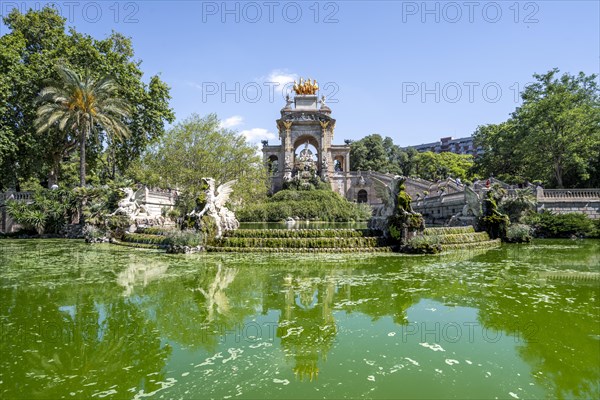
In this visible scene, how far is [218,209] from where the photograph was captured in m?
16.5

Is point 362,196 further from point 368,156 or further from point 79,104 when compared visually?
point 79,104

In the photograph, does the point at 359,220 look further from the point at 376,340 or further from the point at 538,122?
the point at 376,340

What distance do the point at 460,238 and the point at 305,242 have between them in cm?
665

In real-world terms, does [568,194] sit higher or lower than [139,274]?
higher

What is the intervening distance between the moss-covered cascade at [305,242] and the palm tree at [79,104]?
13.3 meters

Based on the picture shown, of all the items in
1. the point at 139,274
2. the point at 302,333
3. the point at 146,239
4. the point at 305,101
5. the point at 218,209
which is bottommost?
the point at 302,333

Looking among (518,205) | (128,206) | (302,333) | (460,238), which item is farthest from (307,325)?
(518,205)

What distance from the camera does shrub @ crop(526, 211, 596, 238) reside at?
19969 mm

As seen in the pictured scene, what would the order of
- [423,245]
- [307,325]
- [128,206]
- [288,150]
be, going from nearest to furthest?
[307,325]
[423,245]
[128,206]
[288,150]

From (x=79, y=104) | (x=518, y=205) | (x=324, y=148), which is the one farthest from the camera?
(x=324, y=148)

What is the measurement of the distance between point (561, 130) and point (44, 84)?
116ft

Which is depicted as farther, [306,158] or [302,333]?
[306,158]

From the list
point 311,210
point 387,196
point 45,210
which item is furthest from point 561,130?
point 45,210

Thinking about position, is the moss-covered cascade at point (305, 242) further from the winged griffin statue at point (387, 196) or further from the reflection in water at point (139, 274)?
the reflection in water at point (139, 274)
